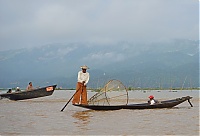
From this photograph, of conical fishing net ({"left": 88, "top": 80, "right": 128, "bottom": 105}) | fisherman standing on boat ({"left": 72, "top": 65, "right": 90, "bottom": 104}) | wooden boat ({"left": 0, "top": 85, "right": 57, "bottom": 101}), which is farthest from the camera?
wooden boat ({"left": 0, "top": 85, "right": 57, "bottom": 101})

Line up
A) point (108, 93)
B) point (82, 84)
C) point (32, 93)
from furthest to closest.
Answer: point (32, 93)
point (108, 93)
point (82, 84)

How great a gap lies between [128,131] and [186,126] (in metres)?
1.84

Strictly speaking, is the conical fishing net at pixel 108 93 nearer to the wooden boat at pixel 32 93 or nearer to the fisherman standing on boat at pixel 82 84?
the fisherman standing on boat at pixel 82 84

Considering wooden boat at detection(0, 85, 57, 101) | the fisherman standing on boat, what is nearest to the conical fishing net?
the fisherman standing on boat

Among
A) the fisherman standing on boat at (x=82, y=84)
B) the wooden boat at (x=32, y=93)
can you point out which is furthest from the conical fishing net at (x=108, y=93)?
the wooden boat at (x=32, y=93)

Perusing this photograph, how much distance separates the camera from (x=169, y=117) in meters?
11.6

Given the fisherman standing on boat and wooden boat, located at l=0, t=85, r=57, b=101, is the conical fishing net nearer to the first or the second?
the fisherman standing on boat

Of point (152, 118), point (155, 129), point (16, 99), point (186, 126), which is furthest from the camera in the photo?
point (16, 99)

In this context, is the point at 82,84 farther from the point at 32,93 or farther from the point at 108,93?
the point at 32,93

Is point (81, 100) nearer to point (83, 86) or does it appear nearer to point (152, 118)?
point (83, 86)

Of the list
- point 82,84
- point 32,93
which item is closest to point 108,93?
point 82,84

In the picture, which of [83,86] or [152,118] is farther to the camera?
[83,86]

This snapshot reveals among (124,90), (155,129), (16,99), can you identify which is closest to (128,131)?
(155,129)

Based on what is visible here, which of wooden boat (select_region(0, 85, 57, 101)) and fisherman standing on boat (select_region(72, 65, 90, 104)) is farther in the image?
wooden boat (select_region(0, 85, 57, 101))
